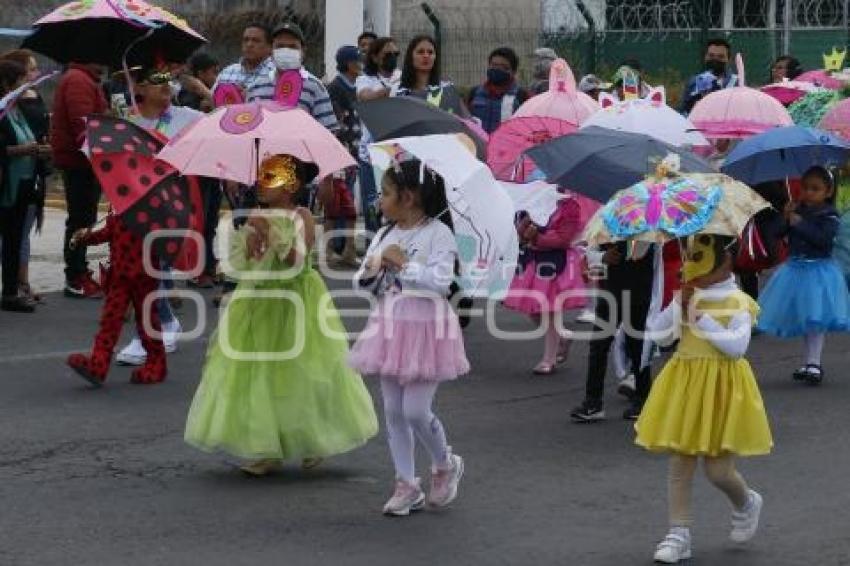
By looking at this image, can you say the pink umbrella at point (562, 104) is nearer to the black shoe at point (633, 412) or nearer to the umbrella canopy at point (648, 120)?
the umbrella canopy at point (648, 120)

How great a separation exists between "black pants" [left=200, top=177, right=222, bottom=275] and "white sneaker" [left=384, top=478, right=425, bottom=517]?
6836 millimetres

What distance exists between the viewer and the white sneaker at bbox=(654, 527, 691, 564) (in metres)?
6.93

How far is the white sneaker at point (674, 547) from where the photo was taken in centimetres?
693

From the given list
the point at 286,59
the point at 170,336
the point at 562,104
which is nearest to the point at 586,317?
the point at 562,104

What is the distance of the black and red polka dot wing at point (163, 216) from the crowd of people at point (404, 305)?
0.95 feet

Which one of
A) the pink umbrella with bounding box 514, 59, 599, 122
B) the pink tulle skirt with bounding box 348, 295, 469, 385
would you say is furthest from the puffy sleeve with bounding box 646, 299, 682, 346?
the pink umbrella with bounding box 514, 59, 599, 122

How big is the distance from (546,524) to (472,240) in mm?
1223

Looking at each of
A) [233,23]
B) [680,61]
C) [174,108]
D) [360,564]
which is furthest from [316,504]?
[233,23]

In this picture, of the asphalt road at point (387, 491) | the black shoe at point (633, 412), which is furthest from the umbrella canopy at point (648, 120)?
the asphalt road at point (387, 491)

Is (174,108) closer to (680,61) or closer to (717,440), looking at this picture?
(717,440)

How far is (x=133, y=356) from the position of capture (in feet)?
36.2

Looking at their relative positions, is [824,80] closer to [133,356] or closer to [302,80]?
[302,80]

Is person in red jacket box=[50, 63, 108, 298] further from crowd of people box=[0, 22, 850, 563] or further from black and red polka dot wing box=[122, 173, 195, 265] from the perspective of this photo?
black and red polka dot wing box=[122, 173, 195, 265]

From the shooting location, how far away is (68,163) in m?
13.2
